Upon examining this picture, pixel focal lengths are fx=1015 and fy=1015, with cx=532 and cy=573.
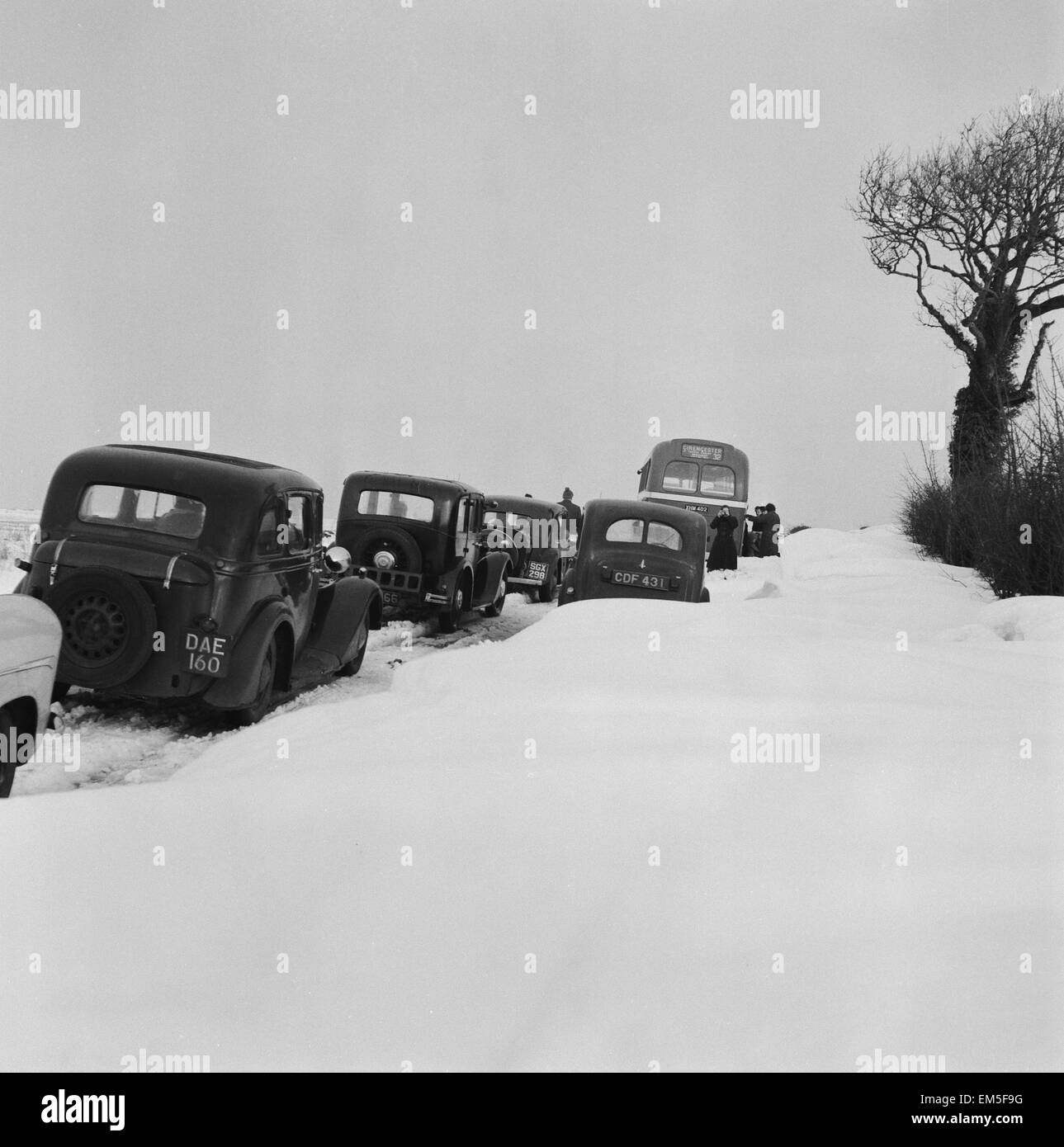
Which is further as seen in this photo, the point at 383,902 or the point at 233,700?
the point at 233,700

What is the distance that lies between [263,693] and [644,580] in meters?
5.70

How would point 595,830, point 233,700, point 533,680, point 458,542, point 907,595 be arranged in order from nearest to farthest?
point 595,830
point 533,680
point 233,700
point 907,595
point 458,542

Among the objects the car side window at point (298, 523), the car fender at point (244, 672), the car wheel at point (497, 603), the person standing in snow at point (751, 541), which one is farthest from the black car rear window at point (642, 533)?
the person standing in snow at point (751, 541)

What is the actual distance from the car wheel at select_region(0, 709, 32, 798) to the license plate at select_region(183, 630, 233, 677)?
6.04 ft

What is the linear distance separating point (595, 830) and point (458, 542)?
1080 cm

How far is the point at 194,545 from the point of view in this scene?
23.7 feet

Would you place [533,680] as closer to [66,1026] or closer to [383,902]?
[383,902]

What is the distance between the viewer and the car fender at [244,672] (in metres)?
7.06

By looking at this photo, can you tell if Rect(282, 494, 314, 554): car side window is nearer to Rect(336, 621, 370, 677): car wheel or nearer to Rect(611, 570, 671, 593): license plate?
Rect(336, 621, 370, 677): car wheel

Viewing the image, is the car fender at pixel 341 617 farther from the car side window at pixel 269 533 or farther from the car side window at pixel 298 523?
the car side window at pixel 269 533

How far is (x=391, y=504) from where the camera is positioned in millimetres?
13211
